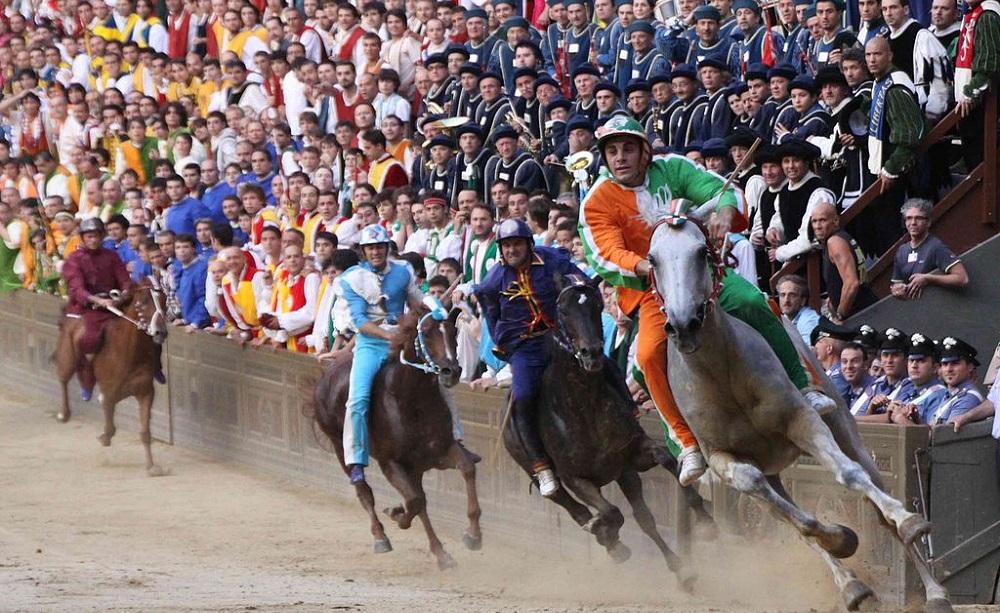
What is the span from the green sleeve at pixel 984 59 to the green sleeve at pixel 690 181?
320cm

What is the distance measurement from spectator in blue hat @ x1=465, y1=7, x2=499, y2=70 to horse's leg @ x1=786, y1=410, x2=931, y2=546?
9.64 metres

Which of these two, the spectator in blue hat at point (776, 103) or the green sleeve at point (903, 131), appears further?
the spectator in blue hat at point (776, 103)

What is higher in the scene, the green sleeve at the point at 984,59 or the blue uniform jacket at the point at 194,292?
the green sleeve at the point at 984,59

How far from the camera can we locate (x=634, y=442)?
12.5 m

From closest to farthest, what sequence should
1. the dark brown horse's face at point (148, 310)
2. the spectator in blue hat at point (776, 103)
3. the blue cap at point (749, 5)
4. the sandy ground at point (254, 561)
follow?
the sandy ground at point (254, 561) → the spectator in blue hat at point (776, 103) → the blue cap at point (749, 5) → the dark brown horse's face at point (148, 310)

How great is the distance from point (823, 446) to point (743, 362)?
61cm

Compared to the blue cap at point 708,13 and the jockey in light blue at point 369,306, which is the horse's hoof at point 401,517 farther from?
the blue cap at point 708,13

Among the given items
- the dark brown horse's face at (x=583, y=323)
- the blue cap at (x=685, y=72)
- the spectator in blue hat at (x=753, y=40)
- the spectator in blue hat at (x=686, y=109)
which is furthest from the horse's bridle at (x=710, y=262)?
the spectator in blue hat at (x=753, y=40)

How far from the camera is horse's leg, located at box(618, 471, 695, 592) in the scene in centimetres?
1229

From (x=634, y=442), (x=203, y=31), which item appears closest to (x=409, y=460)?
(x=634, y=442)

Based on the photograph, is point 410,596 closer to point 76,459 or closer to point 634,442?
point 634,442

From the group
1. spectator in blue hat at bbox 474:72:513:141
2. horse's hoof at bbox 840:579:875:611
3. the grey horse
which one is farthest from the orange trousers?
spectator in blue hat at bbox 474:72:513:141

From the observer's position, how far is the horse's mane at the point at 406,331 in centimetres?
1376

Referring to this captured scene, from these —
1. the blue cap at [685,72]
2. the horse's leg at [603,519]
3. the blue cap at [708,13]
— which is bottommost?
the horse's leg at [603,519]
